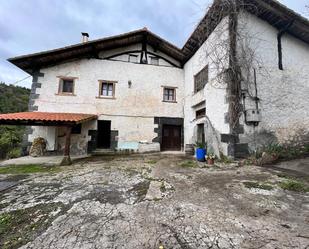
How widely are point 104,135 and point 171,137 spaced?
390cm

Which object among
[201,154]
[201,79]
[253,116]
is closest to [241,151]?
[253,116]

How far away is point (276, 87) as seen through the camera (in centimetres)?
649

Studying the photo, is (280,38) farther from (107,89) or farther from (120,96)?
(107,89)

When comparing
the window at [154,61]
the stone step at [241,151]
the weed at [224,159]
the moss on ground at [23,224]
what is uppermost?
the window at [154,61]

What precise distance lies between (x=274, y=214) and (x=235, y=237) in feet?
3.17

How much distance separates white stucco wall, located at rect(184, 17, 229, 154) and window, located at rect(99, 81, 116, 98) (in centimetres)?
446

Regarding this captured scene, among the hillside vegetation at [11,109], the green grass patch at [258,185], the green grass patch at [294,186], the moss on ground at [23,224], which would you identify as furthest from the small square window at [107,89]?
the green grass patch at [294,186]

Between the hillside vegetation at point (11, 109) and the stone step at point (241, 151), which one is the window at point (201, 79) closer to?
the stone step at point (241, 151)

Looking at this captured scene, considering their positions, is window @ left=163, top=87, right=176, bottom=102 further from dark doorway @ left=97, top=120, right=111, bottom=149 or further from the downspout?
the downspout

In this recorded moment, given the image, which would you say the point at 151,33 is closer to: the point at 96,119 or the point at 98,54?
the point at 98,54

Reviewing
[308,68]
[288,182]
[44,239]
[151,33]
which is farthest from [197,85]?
[44,239]

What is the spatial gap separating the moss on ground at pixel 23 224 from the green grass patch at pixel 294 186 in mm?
4239

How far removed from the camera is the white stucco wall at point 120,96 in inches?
364

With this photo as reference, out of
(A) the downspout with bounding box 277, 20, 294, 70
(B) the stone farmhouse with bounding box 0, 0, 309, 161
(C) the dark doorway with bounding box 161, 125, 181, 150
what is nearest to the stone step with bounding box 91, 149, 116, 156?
(B) the stone farmhouse with bounding box 0, 0, 309, 161
